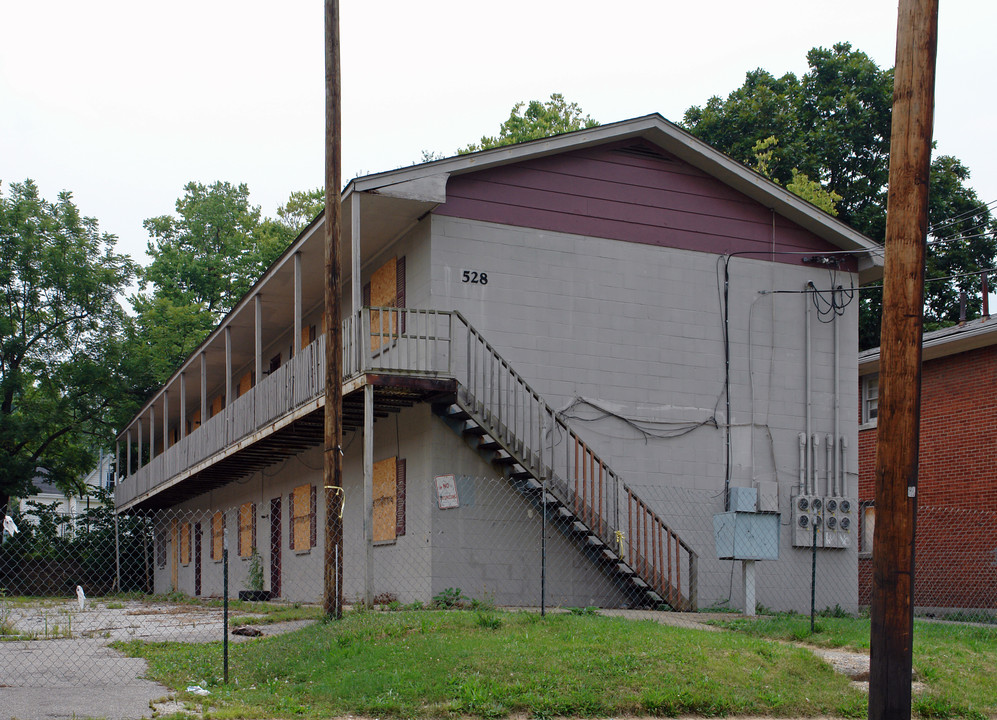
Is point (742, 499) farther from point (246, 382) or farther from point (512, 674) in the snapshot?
point (246, 382)

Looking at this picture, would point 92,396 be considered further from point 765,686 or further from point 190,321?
point 765,686

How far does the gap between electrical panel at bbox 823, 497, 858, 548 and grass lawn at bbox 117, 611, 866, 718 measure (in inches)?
315

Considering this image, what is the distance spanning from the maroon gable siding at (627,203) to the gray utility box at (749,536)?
18.5 feet

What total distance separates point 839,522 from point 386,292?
9066 millimetres

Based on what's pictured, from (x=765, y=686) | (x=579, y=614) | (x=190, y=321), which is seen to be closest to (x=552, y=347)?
(x=579, y=614)

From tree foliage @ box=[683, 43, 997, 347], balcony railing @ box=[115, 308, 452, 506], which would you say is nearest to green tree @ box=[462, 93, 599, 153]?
tree foliage @ box=[683, 43, 997, 347]

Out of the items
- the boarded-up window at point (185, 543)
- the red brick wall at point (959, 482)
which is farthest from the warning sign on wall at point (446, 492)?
the boarded-up window at point (185, 543)

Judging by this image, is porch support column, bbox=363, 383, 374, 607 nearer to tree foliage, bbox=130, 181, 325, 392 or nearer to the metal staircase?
the metal staircase

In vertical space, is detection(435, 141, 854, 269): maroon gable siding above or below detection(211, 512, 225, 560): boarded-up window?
above

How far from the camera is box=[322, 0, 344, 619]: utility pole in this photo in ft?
43.7

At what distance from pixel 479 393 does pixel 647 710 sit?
8244 mm

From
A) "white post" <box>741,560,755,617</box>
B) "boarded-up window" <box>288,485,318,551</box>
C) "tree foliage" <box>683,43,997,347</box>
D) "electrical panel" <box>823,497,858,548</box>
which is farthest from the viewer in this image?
"tree foliage" <box>683,43,997,347</box>

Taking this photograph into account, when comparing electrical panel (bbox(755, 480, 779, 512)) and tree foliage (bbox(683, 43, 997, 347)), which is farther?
tree foliage (bbox(683, 43, 997, 347))

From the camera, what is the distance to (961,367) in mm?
22891
